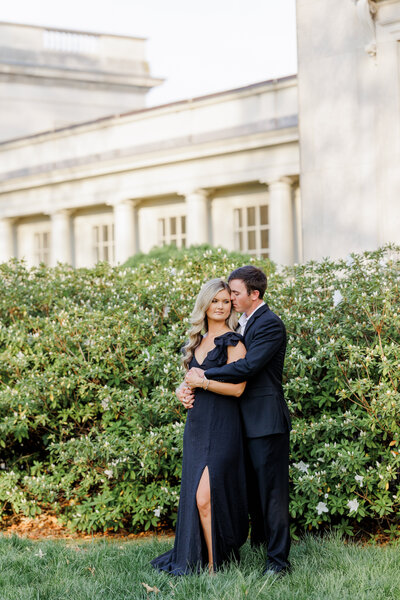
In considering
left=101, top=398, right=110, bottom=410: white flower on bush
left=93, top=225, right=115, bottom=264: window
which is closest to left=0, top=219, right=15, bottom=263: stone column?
left=93, top=225, right=115, bottom=264: window

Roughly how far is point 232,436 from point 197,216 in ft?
58.4

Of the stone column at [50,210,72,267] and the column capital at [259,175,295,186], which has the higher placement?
the column capital at [259,175,295,186]

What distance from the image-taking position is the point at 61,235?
27.3 m

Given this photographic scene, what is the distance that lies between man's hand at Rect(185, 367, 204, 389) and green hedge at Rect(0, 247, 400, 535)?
141 centimetres

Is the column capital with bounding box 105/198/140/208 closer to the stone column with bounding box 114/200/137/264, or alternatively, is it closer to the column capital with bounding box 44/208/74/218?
the stone column with bounding box 114/200/137/264

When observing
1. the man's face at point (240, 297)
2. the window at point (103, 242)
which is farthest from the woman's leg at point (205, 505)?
the window at point (103, 242)

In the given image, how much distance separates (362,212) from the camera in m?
11.7

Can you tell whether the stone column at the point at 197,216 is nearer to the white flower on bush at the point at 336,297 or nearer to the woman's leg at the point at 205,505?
the white flower on bush at the point at 336,297

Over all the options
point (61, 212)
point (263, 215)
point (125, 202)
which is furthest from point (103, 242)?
point (263, 215)

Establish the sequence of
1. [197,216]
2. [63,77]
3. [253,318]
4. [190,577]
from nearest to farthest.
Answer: [190,577] < [253,318] < [197,216] < [63,77]

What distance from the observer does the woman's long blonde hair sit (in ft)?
18.1

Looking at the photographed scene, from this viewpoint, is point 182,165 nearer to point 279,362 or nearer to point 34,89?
point 34,89

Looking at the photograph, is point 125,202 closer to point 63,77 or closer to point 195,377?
point 63,77

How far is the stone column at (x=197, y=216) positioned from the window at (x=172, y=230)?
4.36ft
